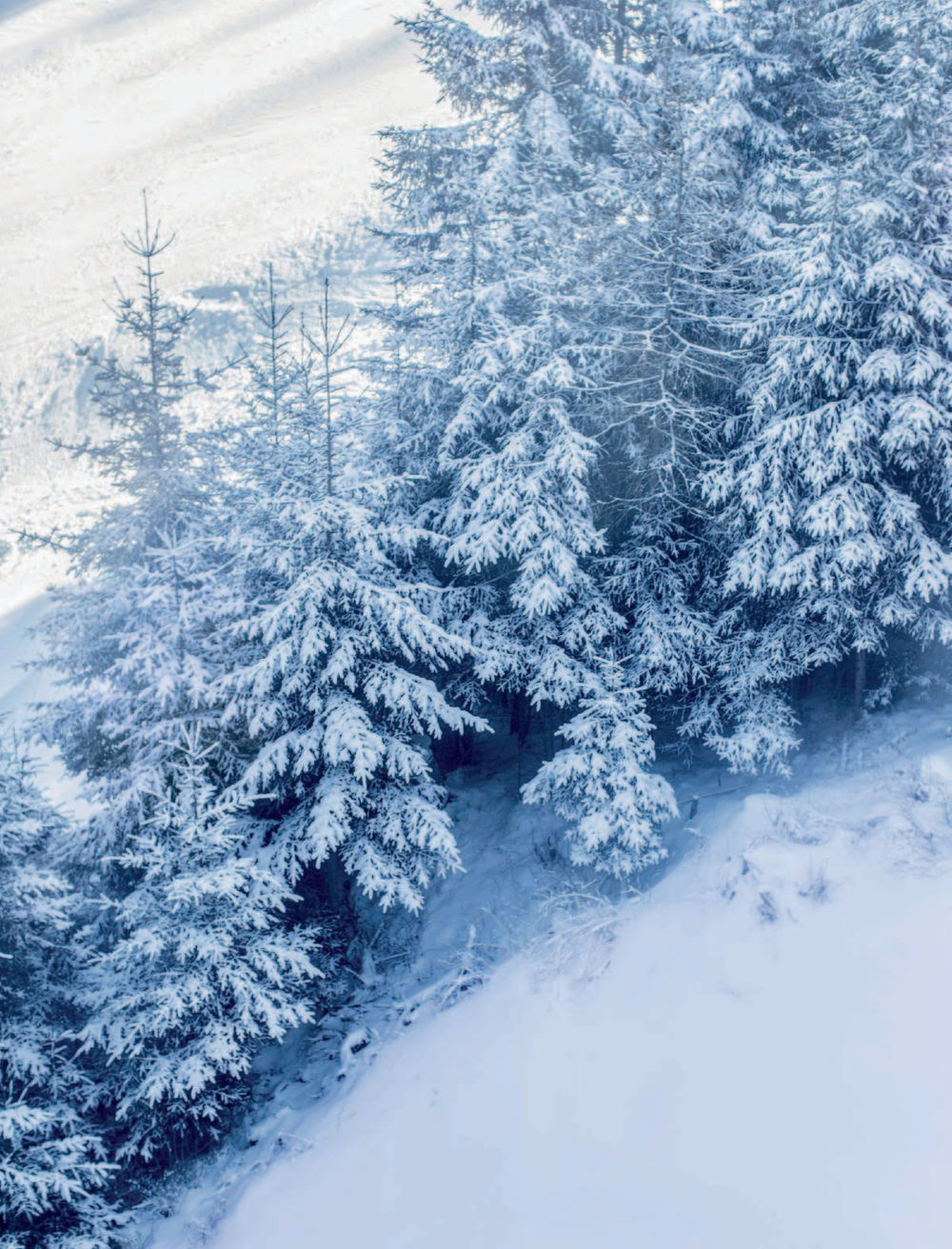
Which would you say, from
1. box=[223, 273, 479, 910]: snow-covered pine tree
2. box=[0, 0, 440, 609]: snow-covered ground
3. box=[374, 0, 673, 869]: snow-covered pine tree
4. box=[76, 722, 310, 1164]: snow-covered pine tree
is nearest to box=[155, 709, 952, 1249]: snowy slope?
box=[76, 722, 310, 1164]: snow-covered pine tree

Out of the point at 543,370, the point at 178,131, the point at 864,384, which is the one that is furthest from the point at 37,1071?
the point at 178,131

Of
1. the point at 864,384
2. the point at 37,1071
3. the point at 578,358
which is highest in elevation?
the point at 578,358

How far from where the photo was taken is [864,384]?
1110 centimetres

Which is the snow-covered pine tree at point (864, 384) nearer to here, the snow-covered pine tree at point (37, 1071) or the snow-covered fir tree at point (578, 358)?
the snow-covered fir tree at point (578, 358)

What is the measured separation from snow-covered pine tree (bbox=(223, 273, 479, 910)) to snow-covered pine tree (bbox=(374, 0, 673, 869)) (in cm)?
145

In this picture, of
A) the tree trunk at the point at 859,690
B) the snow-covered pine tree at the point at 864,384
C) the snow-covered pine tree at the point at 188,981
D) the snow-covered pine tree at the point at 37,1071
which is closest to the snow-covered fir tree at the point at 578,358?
the snow-covered pine tree at the point at 864,384

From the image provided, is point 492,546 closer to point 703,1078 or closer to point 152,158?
point 703,1078

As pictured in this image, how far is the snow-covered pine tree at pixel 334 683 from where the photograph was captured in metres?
10.7

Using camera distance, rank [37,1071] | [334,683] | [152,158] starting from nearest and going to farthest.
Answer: [37,1071] → [334,683] → [152,158]

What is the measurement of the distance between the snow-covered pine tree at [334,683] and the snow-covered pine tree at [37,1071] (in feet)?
9.29

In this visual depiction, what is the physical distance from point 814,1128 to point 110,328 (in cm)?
5915

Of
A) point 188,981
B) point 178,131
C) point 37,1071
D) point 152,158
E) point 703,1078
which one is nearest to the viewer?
point 703,1078

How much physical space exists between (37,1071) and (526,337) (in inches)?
468

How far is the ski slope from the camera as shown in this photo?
60.7 metres
